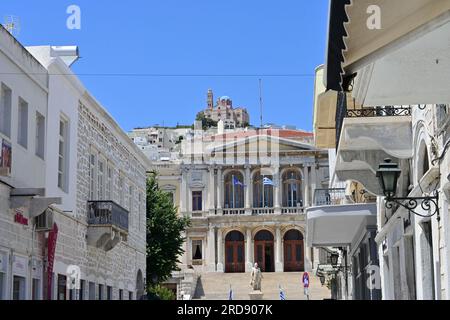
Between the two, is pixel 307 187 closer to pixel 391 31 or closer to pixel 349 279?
pixel 349 279

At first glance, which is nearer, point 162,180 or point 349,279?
point 349,279

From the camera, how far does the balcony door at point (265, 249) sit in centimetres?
6319

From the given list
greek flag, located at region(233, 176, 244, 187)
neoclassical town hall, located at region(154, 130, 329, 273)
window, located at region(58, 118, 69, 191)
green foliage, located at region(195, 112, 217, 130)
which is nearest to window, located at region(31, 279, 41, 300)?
window, located at region(58, 118, 69, 191)

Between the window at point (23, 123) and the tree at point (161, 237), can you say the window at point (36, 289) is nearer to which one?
the window at point (23, 123)

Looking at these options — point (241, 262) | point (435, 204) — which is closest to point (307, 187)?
point (241, 262)

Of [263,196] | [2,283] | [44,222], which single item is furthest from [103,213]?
[263,196]

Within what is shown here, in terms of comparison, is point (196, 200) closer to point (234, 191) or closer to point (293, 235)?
point (234, 191)

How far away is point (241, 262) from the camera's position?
208 ft

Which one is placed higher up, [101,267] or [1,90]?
[1,90]

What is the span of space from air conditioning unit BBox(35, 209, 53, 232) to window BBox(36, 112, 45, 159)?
1.36 metres

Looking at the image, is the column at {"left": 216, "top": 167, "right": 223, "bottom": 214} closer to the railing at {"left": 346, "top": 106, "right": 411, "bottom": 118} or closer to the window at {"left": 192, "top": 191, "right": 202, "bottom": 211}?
the window at {"left": 192, "top": 191, "right": 202, "bottom": 211}

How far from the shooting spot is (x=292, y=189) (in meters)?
64.0

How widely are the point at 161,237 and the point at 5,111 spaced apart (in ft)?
93.2
